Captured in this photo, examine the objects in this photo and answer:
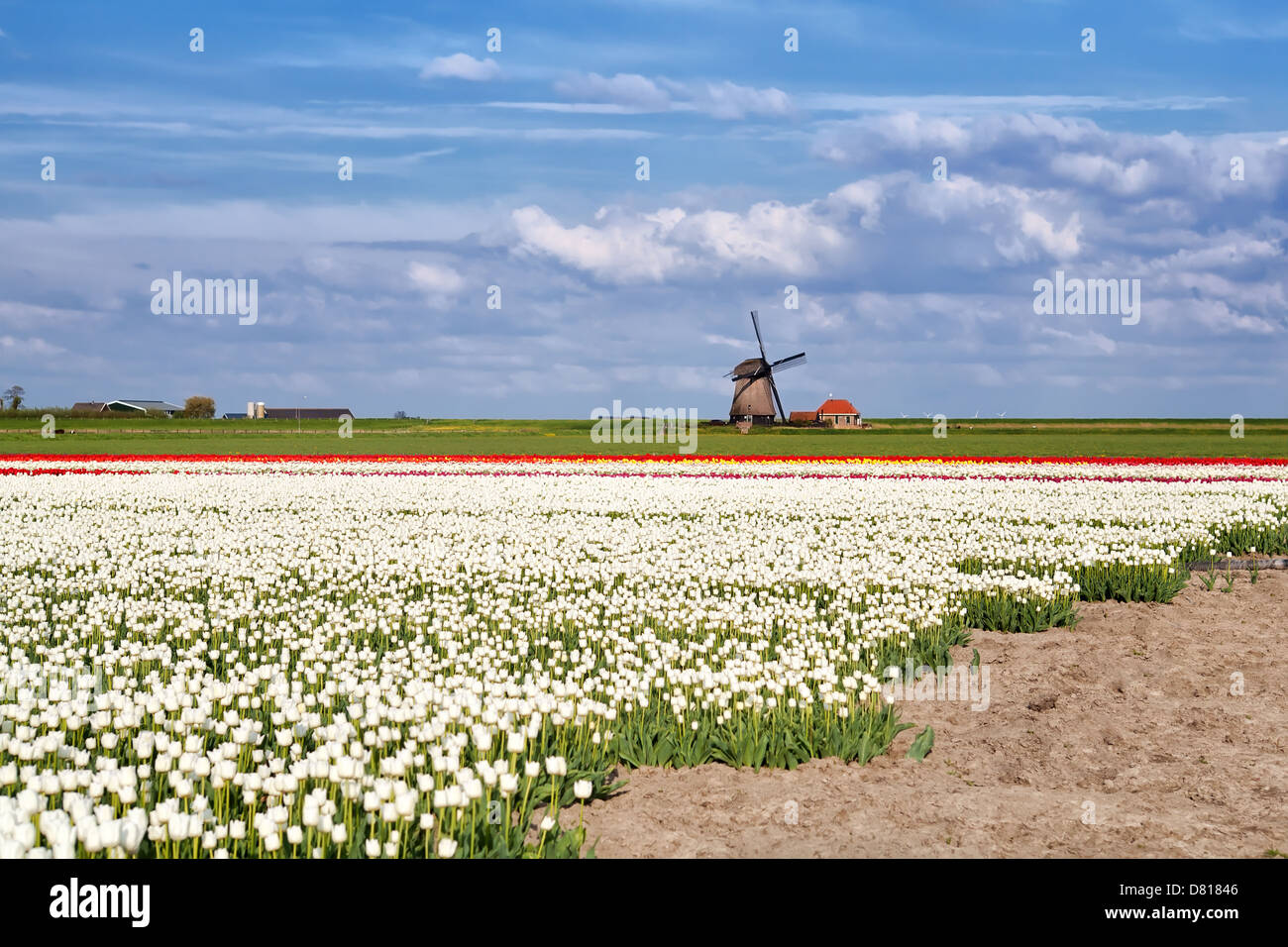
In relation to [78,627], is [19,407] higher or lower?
higher

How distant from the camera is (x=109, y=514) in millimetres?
20359

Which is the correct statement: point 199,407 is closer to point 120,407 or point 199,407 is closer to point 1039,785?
point 120,407

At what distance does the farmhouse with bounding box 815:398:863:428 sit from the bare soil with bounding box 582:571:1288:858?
117623mm

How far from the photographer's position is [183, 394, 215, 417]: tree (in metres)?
153

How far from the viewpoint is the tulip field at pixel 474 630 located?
5613 mm

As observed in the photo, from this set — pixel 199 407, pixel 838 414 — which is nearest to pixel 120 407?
pixel 199 407

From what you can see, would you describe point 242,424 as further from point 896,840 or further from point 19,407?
point 896,840

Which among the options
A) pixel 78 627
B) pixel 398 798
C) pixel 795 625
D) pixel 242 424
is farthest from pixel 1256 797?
pixel 242 424

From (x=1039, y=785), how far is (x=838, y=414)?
125 meters

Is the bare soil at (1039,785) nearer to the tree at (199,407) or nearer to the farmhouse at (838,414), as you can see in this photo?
A: the farmhouse at (838,414)

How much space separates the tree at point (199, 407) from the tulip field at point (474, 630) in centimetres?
13669
